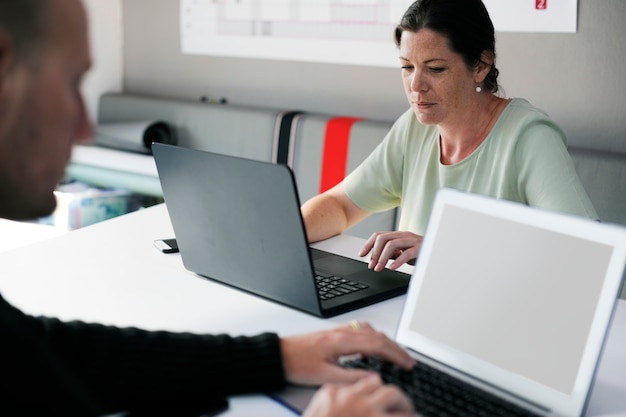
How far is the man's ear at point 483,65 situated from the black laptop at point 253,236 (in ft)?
2.04

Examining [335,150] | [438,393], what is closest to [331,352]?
[438,393]

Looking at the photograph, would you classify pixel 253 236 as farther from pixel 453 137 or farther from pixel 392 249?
pixel 453 137

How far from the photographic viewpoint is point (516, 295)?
1.03 meters

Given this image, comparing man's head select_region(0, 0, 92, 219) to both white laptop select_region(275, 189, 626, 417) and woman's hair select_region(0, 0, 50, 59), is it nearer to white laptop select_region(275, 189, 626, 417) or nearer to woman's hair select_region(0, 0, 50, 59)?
woman's hair select_region(0, 0, 50, 59)

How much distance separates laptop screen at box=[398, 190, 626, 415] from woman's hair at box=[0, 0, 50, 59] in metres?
0.60

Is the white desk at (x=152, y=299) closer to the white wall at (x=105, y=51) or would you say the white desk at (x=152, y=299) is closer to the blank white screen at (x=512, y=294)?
the blank white screen at (x=512, y=294)

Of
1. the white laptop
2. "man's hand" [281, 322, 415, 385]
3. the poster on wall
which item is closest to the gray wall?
the poster on wall

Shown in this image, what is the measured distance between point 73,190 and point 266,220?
7.14 ft

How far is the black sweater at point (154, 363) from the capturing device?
0.99 meters

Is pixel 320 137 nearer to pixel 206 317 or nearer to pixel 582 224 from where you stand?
pixel 206 317

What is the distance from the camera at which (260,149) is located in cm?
296

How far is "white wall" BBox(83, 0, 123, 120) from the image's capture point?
3.46 meters

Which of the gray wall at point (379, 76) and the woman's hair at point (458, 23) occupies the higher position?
the woman's hair at point (458, 23)

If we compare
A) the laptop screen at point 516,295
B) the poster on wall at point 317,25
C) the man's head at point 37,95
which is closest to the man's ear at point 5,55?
the man's head at point 37,95
